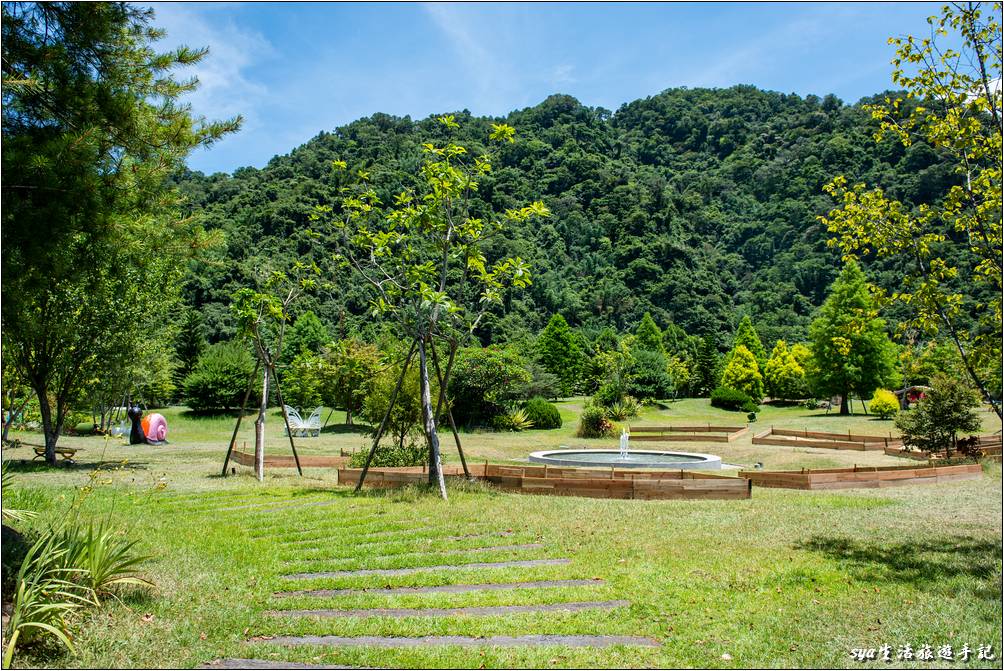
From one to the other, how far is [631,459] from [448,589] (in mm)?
17197

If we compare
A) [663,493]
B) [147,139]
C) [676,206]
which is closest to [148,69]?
[147,139]

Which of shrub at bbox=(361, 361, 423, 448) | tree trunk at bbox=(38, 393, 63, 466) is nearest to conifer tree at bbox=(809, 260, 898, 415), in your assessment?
shrub at bbox=(361, 361, 423, 448)

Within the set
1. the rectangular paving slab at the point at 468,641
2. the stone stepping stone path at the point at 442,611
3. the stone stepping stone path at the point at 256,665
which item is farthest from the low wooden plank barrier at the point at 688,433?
the stone stepping stone path at the point at 256,665

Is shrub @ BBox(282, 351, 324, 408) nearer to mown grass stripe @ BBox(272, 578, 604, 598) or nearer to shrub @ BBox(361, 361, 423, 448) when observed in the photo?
shrub @ BBox(361, 361, 423, 448)

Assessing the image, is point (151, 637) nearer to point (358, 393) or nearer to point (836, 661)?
point (836, 661)

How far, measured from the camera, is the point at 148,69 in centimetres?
670

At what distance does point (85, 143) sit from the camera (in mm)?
5797

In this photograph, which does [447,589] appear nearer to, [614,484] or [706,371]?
[614,484]

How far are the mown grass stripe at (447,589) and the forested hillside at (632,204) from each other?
180 ft

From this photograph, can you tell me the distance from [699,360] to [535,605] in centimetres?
5725

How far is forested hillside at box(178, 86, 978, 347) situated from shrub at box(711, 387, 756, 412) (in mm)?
15283

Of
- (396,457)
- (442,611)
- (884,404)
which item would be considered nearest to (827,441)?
(884,404)

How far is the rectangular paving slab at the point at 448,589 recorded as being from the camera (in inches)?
259

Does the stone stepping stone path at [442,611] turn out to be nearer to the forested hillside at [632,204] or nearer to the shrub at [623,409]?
the shrub at [623,409]
